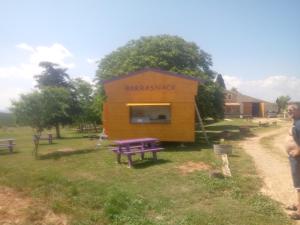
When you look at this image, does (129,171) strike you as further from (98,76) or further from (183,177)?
(98,76)

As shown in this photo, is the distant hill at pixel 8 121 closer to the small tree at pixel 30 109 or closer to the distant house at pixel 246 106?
the small tree at pixel 30 109

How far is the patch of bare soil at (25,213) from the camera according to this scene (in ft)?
21.8

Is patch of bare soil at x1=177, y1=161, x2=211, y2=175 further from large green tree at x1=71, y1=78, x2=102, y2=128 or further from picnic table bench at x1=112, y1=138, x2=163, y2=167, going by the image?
large green tree at x1=71, y1=78, x2=102, y2=128

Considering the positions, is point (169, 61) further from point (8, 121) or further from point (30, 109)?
point (8, 121)

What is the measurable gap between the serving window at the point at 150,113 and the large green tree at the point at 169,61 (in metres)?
4.88

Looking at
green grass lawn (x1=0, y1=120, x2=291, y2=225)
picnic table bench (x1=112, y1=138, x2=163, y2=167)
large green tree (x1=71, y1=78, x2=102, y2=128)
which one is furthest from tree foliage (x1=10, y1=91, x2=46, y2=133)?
large green tree (x1=71, y1=78, x2=102, y2=128)

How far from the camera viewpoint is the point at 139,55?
84.2ft

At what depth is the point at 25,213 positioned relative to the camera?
23.2 feet

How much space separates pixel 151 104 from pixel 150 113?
6.39 ft

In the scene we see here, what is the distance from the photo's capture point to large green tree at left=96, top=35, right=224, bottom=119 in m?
24.5

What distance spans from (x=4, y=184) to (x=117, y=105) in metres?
9.79

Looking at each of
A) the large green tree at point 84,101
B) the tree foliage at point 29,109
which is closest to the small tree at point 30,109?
the tree foliage at point 29,109

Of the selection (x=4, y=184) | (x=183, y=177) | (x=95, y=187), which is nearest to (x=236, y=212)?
(x=183, y=177)

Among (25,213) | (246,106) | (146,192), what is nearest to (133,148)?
(146,192)
